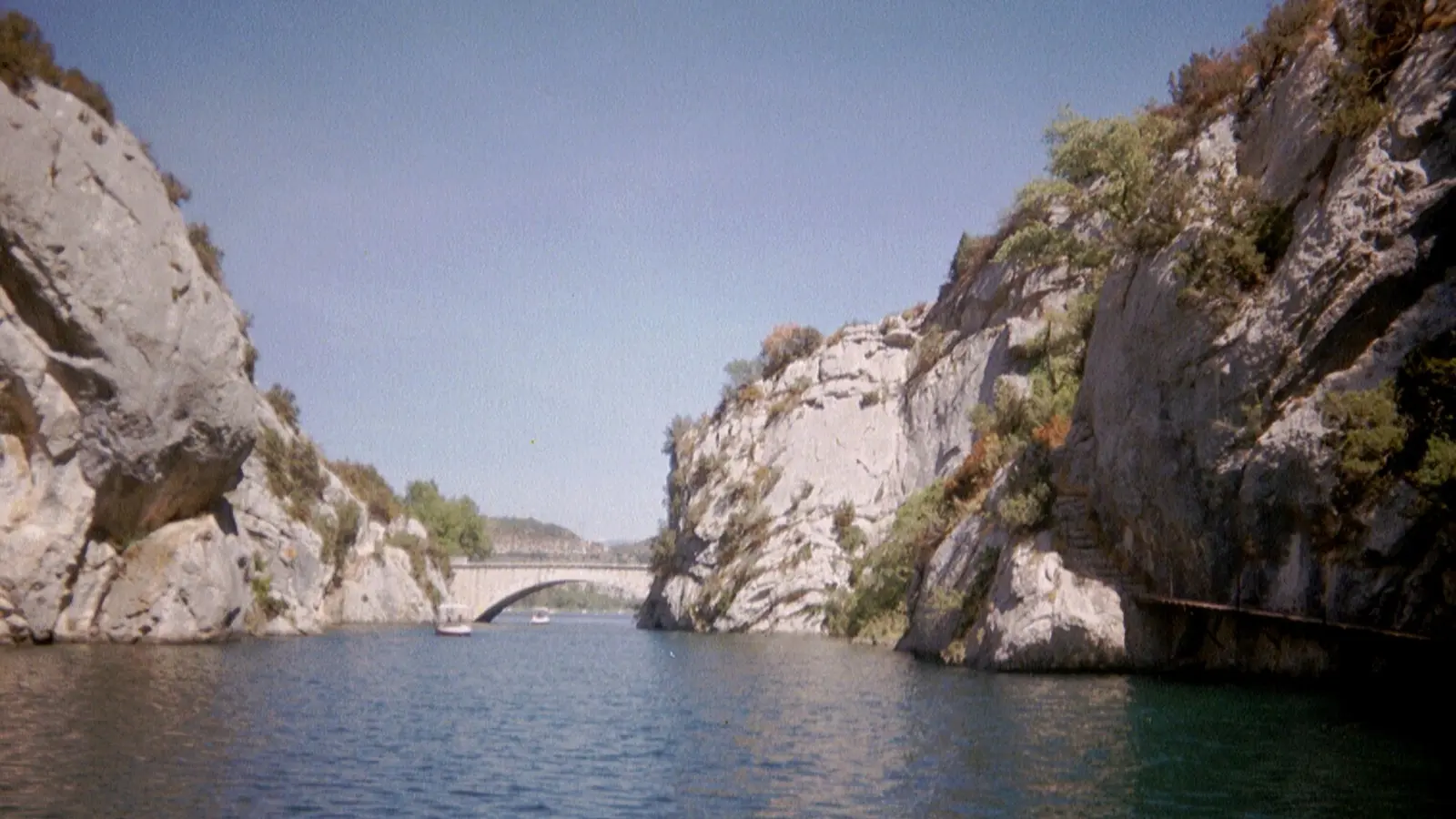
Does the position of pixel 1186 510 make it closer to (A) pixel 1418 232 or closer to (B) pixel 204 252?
(A) pixel 1418 232

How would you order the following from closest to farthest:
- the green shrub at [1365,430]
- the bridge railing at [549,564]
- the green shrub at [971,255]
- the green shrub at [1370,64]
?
the green shrub at [1365,430]
the green shrub at [1370,64]
the green shrub at [971,255]
the bridge railing at [549,564]

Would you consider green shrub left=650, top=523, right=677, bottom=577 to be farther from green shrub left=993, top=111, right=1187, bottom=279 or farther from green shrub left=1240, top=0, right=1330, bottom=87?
green shrub left=1240, top=0, right=1330, bottom=87

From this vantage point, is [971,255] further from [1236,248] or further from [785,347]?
[1236,248]

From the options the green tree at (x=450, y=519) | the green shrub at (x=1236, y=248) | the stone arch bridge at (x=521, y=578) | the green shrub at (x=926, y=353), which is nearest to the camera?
the green shrub at (x=1236, y=248)

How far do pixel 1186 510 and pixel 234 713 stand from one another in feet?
83.2

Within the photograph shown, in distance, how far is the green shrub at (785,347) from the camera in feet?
328

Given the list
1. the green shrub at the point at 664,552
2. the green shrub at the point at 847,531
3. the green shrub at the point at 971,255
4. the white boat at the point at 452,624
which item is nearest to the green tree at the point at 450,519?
the green shrub at the point at 664,552

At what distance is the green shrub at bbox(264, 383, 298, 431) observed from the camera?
83250 mm

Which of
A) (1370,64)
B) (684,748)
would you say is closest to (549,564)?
(684,748)

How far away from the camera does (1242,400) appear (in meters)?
28.0

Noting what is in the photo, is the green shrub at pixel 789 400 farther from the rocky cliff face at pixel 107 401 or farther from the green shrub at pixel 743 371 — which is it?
the rocky cliff face at pixel 107 401

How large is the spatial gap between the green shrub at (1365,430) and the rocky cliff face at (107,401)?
4356 centimetres

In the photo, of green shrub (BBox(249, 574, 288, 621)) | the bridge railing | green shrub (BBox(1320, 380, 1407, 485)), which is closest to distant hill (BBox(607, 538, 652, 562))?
the bridge railing

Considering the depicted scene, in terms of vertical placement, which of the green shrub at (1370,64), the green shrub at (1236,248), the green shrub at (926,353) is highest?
the green shrub at (926,353)
